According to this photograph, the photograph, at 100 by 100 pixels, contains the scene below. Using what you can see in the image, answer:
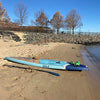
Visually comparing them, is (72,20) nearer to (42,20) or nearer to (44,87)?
(42,20)

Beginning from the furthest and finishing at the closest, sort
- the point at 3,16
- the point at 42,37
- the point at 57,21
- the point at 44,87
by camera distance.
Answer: the point at 57,21 < the point at 3,16 < the point at 42,37 < the point at 44,87

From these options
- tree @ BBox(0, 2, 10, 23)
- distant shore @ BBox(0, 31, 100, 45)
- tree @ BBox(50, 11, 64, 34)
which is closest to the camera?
distant shore @ BBox(0, 31, 100, 45)

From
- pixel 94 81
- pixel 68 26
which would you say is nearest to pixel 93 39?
A: pixel 68 26

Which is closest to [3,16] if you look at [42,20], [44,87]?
[42,20]

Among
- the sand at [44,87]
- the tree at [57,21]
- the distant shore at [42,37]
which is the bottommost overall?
the sand at [44,87]

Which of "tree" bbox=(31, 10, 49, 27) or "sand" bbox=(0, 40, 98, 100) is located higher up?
"tree" bbox=(31, 10, 49, 27)

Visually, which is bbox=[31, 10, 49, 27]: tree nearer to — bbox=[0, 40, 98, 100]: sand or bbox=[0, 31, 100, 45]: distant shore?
bbox=[0, 31, 100, 45]: distant shore

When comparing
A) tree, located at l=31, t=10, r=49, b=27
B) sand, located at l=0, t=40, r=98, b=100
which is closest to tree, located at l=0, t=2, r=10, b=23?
tree, located at l=31, t=10, r=49, b=27

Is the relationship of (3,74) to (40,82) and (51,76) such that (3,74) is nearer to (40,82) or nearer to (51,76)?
(40,82)

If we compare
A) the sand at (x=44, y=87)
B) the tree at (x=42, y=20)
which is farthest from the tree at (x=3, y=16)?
the sand at (x=44, y=87)

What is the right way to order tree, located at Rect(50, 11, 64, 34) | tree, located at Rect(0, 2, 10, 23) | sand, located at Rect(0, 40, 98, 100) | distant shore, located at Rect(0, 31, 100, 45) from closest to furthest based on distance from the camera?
sand, located at Rect(0, 40, 98, 100)
distant shore, located at Rect(0, 31, 100, 45)
tree, located at Rect(0, 2, 10, 23)
tree, located at Rect(50, 11, 64, 34)

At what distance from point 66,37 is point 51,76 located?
22736 mm

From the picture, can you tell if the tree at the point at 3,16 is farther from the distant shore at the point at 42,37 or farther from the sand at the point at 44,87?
the sand at the point at 44,87

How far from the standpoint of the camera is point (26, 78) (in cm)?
477
